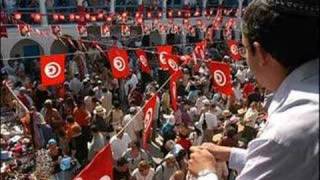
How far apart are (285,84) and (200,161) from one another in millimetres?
376

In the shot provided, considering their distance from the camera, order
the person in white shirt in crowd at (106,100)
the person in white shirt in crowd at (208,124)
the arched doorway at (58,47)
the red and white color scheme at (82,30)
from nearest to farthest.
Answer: the person in white shirt in crowd at (208,124) < the person in white shirt in crowd at (106,100) < the red and white color scheme at (82,30) < the arched doorway at (58,47)

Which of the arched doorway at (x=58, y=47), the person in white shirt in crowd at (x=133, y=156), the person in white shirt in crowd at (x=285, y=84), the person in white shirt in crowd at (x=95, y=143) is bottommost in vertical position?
the arched doorway at (x=58, y=47)

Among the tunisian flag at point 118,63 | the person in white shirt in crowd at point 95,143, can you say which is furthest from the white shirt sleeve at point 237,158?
the tunisian flag at point 118,63

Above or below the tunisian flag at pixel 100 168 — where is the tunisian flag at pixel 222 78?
below

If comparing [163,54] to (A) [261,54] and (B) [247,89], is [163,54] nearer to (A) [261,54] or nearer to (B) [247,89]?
(B) [247,89]

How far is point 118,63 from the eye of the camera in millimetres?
13258

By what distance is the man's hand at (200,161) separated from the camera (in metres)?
1.55

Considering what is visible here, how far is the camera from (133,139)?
867 centimetres

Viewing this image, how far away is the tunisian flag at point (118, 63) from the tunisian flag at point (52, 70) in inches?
67.2

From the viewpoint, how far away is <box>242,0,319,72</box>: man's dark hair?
1297 millimetres

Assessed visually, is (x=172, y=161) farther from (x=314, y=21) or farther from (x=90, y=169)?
(x=314, y=21)

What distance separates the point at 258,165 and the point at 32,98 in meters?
10.6

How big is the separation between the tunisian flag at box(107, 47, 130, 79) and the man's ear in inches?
463

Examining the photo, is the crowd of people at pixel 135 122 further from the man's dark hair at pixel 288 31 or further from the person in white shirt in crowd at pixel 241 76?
the man's dark hair at pixel 288 31
